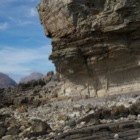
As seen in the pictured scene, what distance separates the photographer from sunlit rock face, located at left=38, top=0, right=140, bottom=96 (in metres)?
31.6

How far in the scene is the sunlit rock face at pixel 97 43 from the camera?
104 feet

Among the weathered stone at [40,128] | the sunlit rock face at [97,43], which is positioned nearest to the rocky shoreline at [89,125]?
the weathered stone at [40,128]

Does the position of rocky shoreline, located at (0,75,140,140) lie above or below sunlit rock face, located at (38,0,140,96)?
below

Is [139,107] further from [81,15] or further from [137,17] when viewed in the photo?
[81,15]

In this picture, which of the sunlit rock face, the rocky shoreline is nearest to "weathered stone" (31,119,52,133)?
the rocky shoreline

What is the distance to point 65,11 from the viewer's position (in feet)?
114

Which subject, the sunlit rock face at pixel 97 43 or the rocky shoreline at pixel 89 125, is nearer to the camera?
the rocky shoreline at pixel 89 125

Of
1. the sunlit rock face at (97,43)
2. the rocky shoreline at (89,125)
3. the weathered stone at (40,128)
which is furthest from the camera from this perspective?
the sunlit rock face at (97,43)

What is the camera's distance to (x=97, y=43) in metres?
33.1

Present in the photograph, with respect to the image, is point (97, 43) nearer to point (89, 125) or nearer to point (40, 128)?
point (40, 128)

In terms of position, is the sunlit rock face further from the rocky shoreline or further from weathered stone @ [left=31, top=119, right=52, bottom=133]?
weathered stone @ [left=31, top=119, right=52, bottom=133]

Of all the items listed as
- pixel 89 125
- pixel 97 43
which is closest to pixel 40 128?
pixel 89 125

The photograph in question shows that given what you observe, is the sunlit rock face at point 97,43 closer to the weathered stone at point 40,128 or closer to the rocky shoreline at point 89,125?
the rocky shoreline at point 89,125

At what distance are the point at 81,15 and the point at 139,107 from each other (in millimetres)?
14454
